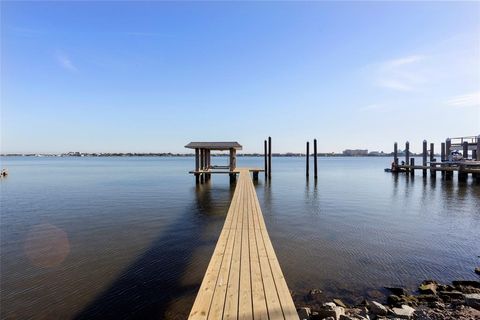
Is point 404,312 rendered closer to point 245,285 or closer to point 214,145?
point 245,285

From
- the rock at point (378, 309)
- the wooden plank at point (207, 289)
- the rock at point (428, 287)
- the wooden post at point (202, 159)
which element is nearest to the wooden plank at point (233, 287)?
the wooden plank at point (207, 289)

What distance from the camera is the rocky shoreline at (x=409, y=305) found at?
5.16m

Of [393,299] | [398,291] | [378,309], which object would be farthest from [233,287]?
[398,291]

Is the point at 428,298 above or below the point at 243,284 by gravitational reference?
below

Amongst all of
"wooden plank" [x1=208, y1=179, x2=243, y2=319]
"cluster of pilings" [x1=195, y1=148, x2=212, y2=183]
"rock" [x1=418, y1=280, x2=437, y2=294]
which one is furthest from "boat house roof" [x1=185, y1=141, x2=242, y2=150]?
"rock" [x1=418, y1=280, x2=437, y2=294]

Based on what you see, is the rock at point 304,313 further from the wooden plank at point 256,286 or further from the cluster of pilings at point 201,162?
the cluster of pilings at point 201,162

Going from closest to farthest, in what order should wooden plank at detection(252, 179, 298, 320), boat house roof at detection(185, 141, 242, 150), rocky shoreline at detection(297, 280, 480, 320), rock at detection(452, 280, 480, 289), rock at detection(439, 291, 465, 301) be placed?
1. wooden plank at detection(252, 179, 298, 320)
2. rocky shoreline at detection(297, 280, 480, 320)
3. rock at detection(439, 291, 465, 301)
4. rock at detection(452, 280, 480, 289)
5. boat house roof at detection(185, 141, 242, 150)

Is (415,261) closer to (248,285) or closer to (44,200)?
(248,285)

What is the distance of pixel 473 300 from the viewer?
5699 millimetres

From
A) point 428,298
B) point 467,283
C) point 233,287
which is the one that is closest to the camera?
point 233,287

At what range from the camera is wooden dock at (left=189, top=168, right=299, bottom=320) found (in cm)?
372

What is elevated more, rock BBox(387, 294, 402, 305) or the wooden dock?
the wooden dock

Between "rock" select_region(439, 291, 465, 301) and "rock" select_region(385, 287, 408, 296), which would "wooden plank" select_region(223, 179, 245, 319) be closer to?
"rock" select_region(385, 287, 408, 296)

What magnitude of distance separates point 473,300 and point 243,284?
5.04 m
